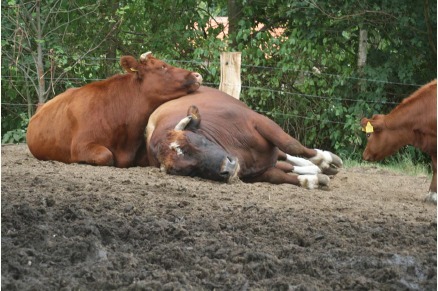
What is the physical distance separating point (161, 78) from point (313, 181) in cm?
225

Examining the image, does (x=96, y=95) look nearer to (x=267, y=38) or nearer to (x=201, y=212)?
(x=201, y=212)

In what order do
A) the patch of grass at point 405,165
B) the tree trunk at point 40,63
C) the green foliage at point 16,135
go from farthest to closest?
the green foliage at point 16,135 < the tree trunk at point 40,63 < the patch of grass at point 405,165

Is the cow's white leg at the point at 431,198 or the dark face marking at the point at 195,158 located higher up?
the dark face marking at the point at 195,158

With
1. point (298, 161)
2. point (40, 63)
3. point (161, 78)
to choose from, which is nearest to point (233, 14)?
point (40, 63)

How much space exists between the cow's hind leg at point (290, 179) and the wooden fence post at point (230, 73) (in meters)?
2.72

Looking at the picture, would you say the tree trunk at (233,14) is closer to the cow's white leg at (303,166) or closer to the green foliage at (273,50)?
the green foliage at (273,50)

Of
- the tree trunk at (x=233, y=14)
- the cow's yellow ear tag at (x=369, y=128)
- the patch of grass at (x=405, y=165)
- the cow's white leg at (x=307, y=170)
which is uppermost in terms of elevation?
the tree trunk at (x=233, y=14)

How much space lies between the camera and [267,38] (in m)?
15.8

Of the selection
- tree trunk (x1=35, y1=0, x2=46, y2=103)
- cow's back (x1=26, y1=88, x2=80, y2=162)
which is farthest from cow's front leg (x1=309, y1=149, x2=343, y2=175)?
tree trunk (x1=35, y1=0, x2=46, y2=103)

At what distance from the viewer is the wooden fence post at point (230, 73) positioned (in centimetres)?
1186

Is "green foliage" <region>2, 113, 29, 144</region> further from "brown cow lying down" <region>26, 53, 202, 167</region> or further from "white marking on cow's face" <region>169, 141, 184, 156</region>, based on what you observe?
"white marking on cow's face" <region>169, 141, 184, 156</region>

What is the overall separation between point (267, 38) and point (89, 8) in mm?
3032

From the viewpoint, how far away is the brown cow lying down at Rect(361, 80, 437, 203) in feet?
27.7

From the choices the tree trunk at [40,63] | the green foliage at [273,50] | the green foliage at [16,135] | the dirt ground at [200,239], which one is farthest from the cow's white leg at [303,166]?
the green foliage at [16,135]
